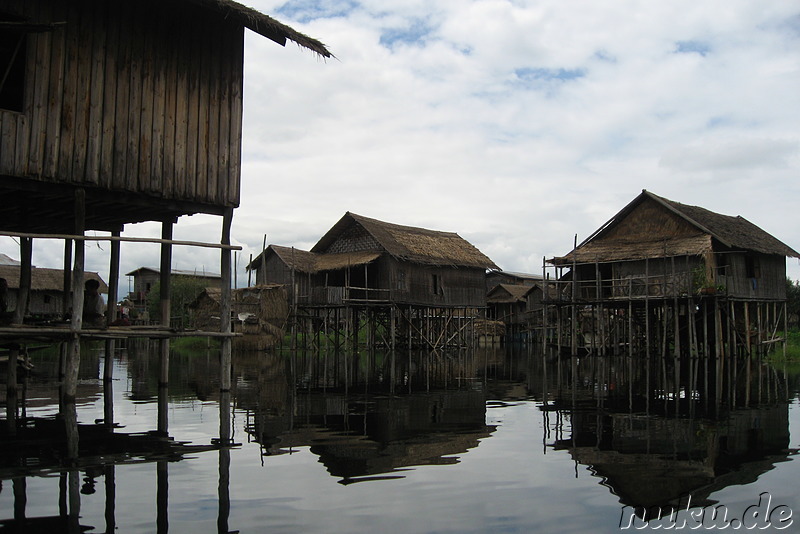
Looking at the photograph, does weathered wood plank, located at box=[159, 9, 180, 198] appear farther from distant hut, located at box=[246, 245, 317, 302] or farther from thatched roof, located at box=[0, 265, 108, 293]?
thatched roof, located at box=[0, 265, 108, 293]

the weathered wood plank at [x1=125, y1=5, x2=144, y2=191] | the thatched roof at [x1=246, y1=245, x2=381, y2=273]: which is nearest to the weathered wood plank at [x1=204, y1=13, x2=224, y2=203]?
the weathered wood plank at [x1=125, y1=5, x2=144, y2=191]

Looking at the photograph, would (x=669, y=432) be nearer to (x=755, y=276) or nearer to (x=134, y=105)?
(x=134, y=105)

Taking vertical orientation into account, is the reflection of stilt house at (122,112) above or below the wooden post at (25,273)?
above

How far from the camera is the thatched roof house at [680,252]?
92.6ft

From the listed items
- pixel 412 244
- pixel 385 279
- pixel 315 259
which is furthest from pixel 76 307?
pixel 315 259

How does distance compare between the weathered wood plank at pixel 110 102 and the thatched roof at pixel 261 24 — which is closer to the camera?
the weathered wood plank at pixel 110 102

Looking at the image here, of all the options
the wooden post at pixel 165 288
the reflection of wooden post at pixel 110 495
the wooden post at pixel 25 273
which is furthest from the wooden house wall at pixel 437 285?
the reflection of wooden post at pixel 110 495

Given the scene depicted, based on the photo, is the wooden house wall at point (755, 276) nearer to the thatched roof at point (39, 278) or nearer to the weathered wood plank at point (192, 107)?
the weathered wood plank at point (192, 107)

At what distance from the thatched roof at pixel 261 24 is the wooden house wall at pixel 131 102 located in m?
0.71

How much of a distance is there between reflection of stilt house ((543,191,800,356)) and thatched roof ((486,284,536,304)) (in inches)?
756

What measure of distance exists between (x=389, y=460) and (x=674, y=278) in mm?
21205

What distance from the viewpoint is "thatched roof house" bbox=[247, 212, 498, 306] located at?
34281 mm

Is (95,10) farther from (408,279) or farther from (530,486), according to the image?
(408,279)

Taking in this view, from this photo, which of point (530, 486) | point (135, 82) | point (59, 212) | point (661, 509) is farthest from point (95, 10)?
point (661, 509)
